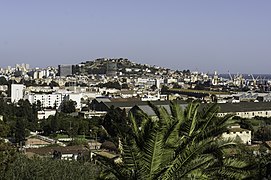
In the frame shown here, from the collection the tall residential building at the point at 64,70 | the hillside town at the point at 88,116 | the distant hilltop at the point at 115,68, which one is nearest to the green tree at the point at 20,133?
the hillside town at the point at 88,116

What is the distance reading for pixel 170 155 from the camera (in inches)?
196

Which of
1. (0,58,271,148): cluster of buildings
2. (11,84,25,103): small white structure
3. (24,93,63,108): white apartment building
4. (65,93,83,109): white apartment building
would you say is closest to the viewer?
(0,58,271,148): cluster of buildings

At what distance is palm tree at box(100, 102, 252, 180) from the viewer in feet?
15.5

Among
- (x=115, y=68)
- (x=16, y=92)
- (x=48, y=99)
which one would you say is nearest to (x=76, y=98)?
(x=48, y=99)

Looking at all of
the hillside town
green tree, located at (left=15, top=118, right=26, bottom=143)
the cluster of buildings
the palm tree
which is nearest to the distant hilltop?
the cluster of buildings

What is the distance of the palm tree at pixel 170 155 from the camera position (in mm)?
4738

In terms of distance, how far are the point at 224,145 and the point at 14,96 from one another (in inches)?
2480

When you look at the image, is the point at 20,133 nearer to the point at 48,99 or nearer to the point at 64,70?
the point at 48,99

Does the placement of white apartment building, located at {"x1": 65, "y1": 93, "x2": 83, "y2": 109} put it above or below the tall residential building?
below

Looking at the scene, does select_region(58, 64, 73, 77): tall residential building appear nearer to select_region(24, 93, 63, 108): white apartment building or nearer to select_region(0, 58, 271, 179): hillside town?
select_region(0, 58, 271, 179): hillside town

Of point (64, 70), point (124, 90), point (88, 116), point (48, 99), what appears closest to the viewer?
point (88, 116)

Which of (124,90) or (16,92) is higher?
(16,92)

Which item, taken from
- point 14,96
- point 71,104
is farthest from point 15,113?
point 14,96

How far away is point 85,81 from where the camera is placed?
112438 mm
